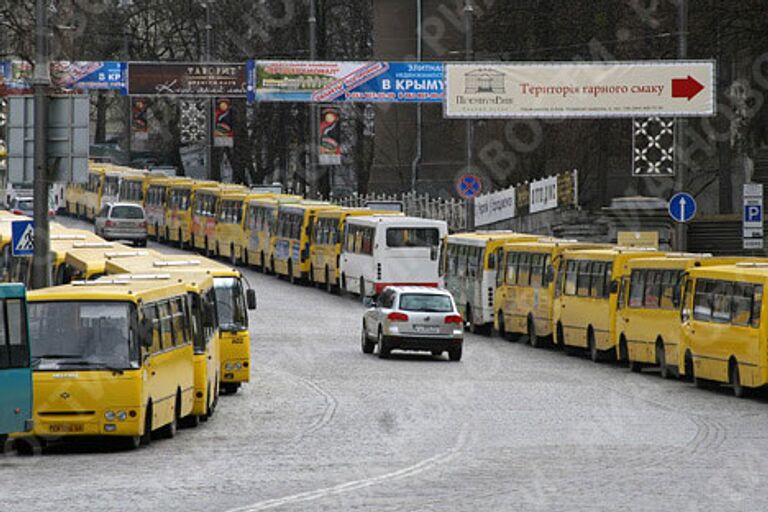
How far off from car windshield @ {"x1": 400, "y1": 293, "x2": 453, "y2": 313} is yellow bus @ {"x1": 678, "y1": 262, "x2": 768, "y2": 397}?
5.72 m

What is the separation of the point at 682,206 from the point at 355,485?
28695 millimetres

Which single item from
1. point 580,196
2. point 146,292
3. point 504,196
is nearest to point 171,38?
point 580,196

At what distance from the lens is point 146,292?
25.0m

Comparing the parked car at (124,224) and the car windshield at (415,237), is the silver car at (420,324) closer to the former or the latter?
the car windshield at (415,237)

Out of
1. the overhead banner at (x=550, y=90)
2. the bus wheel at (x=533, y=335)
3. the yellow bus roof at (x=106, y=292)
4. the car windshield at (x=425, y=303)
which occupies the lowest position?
the bus wheel at (x=533, y=335)

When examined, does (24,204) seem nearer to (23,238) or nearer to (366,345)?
(366,345)

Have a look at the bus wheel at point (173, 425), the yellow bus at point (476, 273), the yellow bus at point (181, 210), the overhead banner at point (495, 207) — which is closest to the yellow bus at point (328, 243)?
the overhead banner at point (495, 207)

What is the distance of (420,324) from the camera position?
40312 mm

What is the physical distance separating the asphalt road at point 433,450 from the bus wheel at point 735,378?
1.74ft

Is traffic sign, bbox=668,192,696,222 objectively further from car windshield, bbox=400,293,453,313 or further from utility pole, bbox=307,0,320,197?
utility pole, bbox=307,0,320,197

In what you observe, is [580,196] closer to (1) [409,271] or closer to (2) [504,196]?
(2) [504,196]

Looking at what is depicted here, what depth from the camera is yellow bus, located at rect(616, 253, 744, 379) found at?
3762 cm

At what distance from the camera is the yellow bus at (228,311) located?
1292 inches

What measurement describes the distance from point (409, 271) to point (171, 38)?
43.2m
